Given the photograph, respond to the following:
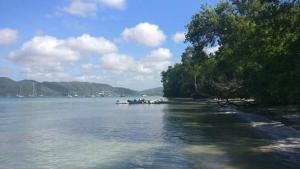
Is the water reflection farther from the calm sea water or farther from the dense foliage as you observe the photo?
the dense foliage

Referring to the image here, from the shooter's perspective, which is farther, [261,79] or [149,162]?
[261,79]

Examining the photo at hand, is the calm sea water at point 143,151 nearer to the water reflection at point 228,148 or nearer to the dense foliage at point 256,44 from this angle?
the water reflection at point 228,148

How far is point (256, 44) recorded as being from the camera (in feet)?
194

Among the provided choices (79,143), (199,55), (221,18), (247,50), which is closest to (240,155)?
(79,143)

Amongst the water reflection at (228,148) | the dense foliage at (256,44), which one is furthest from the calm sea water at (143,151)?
the dense foliage at (256,44)

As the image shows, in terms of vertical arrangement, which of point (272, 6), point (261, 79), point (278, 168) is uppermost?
point (272, 6)

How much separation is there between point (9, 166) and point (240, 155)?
1241cm

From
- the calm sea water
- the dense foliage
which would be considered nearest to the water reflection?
the calm sea water

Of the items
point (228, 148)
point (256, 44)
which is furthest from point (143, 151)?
point (256, 44)

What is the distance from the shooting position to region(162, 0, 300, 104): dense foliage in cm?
3529

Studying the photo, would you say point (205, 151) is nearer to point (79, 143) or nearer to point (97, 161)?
point (97, 161)

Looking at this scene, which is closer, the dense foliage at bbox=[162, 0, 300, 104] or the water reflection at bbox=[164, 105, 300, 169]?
the water reflection at bbox=[164, 105, 300, 169]

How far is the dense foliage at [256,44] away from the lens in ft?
116

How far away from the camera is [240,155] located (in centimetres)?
2511
